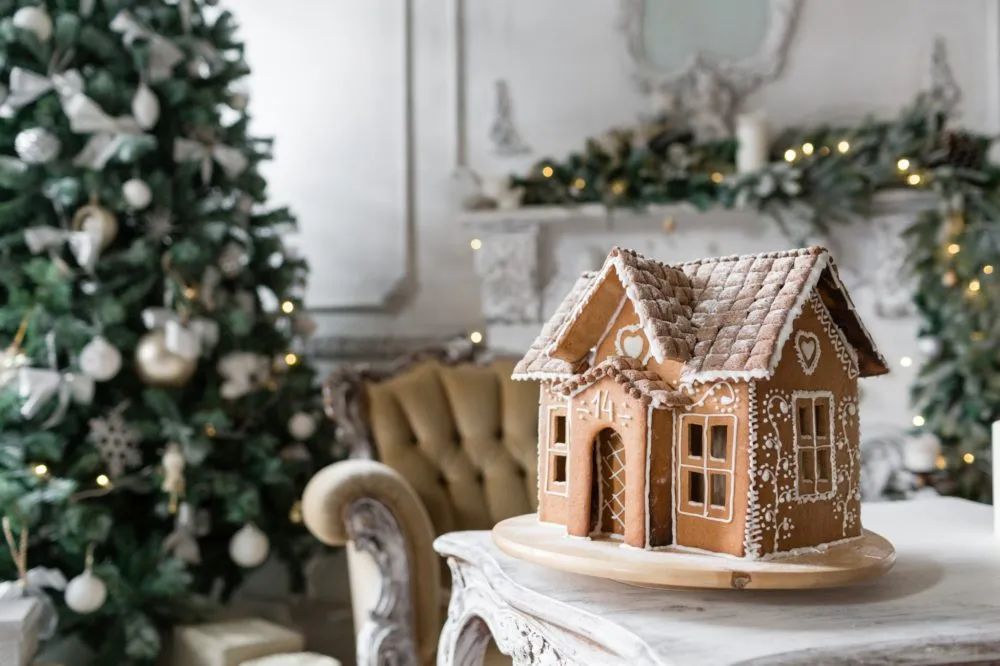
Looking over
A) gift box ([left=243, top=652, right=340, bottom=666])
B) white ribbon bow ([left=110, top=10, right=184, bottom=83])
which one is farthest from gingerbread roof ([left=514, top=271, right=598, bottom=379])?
white ribbon bow ([left=110, top=10, right=184, bottom=83])

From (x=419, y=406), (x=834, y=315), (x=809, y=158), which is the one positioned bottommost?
(x=419, y=406)

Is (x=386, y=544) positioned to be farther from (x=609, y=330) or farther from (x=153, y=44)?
(x=153, y=44)

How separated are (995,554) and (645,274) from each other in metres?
0.73

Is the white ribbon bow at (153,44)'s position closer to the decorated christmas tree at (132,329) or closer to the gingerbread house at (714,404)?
the decorated christmas tree at (132,329)

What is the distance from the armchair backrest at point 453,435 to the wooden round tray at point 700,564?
53.0 inches

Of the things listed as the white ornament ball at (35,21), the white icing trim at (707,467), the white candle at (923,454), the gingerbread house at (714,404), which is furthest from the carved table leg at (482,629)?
Result: the white candle at (923,454)

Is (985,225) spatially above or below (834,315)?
above

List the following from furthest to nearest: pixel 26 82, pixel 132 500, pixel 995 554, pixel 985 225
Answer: pixel 985 225 → pixel 132 500 → pixel 26 82 → pixel 995 554

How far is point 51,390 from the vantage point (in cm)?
246

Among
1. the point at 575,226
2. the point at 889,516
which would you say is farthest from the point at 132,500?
the point at 889,516

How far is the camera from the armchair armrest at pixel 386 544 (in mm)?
2221

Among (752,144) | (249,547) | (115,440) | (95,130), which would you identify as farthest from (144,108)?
(752,144)

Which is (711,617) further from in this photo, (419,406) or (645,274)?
(419,406)

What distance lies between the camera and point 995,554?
5.01 ft
